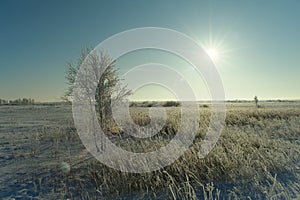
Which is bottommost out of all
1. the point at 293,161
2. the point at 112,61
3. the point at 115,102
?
the point at 293,161

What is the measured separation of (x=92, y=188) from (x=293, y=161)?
4691 millimetres

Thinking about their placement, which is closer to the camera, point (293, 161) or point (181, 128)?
point (293, 161)

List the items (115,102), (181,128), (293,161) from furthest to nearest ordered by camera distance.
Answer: (181,128), (115,102), (293,161)

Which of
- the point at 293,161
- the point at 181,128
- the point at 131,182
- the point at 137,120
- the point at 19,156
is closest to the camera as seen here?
the point at 131,182

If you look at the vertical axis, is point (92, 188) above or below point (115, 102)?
below

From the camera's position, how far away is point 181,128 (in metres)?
9.91

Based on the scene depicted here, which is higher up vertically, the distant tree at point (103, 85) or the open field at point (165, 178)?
the distant tree at point (103, 85)

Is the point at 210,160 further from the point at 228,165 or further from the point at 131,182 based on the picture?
the point at 131,182

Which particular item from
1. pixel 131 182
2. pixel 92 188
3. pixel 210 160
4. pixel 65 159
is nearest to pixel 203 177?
pixel 210 160

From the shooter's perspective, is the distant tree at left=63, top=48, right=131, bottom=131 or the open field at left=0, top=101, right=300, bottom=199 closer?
the open field at left=0, top=101, right=300, bottom=199

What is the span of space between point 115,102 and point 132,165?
3866 millimetres

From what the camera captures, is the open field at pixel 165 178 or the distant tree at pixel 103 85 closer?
the open field at pixel 165 178

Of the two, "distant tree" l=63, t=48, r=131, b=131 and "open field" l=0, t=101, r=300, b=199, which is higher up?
"distant tree" l=63, t=48, r=131, b=131

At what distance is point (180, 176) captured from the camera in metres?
4.46
